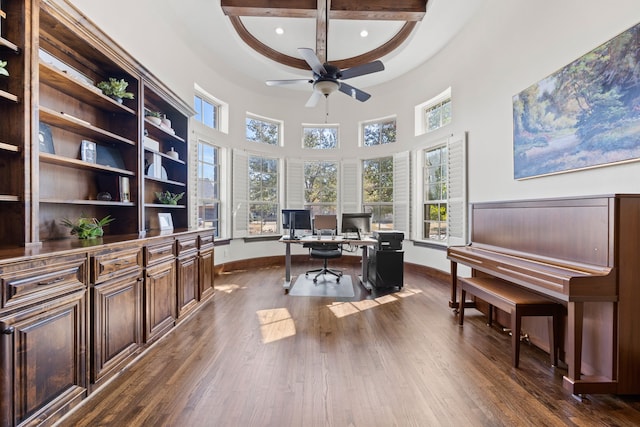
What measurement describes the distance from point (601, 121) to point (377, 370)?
101 inches

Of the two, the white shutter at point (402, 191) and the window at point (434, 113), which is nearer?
the window at point (434, 113)

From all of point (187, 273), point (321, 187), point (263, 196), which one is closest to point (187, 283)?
point (187, 273)

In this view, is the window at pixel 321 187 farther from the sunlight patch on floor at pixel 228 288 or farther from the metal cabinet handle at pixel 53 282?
the metal cabinet handle at pixel 53 282

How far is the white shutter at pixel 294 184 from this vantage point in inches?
229

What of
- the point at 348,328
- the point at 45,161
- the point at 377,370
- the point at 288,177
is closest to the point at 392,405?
the point at 377,370

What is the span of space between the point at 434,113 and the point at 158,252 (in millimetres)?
4733

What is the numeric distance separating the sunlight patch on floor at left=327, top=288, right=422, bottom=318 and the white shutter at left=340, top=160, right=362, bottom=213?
7.88 ft

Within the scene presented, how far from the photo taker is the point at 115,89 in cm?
240

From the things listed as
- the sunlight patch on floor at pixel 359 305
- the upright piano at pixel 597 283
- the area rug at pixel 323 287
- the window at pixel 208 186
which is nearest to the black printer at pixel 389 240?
the sunlight patch on floor at pixel 359 305

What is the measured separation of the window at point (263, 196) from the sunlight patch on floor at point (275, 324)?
2645 millimetres

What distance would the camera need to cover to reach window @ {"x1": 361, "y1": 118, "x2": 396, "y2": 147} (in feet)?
18.3

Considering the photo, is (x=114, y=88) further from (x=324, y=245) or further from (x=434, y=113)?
(x=434, y=113)

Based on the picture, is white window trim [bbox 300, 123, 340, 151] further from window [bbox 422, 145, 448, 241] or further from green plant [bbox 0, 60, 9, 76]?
green plant [bbox 0, 60, 9, 76]

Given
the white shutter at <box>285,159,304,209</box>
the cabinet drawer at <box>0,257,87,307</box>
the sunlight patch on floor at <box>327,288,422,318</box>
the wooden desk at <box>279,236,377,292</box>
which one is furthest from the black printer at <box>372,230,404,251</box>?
the cabinet drawer at <box>0,257,87,307</box>
